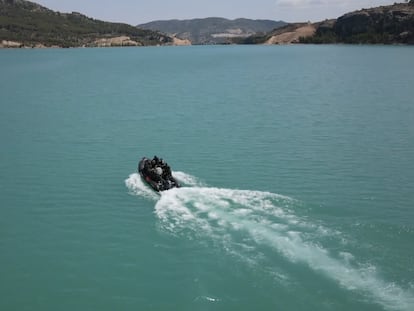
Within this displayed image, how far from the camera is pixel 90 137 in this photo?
5484 centimetres

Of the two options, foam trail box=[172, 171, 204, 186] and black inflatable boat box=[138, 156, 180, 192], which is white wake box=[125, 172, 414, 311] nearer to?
foam trail box=[172, 171, 204, 186]

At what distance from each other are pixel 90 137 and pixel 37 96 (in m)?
37.2

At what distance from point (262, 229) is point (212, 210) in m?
4.29

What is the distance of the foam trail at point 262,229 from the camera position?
77.6ft

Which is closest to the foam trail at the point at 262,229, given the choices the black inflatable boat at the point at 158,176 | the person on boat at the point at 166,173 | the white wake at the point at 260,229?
the white wake at the point at 260,229

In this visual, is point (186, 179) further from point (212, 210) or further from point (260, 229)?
point (260, 229)

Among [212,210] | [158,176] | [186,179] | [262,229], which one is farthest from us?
[186,179]

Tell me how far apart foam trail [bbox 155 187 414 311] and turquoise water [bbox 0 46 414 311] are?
0.09m

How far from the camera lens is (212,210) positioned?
32156 mm

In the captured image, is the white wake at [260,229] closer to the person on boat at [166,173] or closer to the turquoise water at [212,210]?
the turquoise water at [212,210]

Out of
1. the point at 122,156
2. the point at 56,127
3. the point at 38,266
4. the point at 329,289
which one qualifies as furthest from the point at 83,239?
the point at 56,127

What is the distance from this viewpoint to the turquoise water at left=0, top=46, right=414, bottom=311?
24.3 metres

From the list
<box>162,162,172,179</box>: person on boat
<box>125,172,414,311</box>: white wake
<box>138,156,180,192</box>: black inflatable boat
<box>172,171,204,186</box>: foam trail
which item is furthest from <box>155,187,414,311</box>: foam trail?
<box>172,171,204,186</box>: foam trail

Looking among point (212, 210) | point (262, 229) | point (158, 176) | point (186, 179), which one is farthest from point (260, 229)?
point (186, 179)
